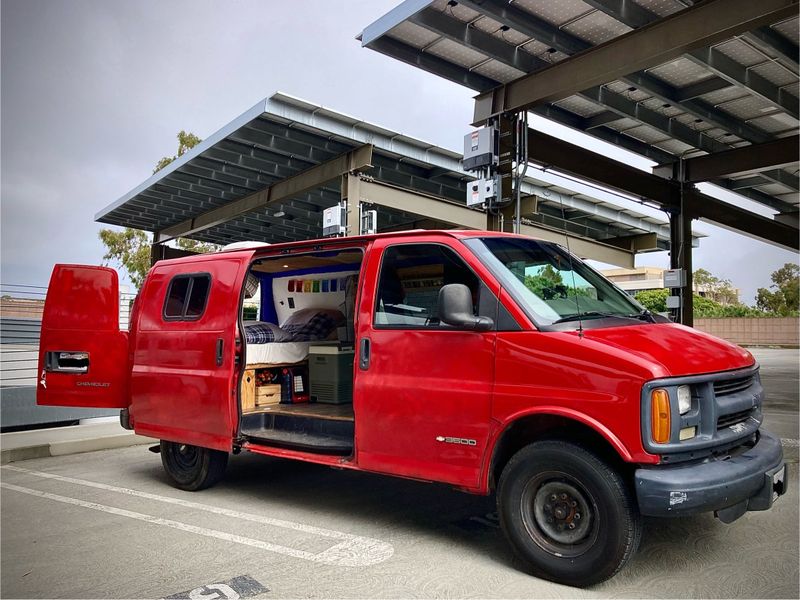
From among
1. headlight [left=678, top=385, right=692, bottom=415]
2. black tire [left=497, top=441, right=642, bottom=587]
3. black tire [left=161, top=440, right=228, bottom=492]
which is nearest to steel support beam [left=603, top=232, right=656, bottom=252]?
black tire [left=161, top=440, right=228, bottom=492]

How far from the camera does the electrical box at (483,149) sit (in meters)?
11.0

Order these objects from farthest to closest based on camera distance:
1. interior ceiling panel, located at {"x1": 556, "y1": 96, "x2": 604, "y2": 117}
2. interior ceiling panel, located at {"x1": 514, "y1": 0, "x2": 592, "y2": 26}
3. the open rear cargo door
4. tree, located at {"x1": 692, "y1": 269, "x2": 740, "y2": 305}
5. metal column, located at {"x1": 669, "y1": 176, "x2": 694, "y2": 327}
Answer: tree, located at {"x1": 692, "y1": 269, "x2": 740, "y2": 305}, metal column, located at {"x1": 669, "y1": 176, "x2": 694, "y2": 327}, interior ceiling panel, located at {"x1": 556, "y1": 96, "x2": 604, "y2": 117}, interior ceiling panel, located at {"x1": 514, "y1": 0, "x2": 592, "y2": 26}, the open rear cargo door

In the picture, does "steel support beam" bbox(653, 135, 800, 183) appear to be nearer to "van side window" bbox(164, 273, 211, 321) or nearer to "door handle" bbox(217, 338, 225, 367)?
"van side window" bbox(164, 273, 211, 321)

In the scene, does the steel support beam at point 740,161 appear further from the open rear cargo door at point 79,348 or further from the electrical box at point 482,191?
the open rear cargo door at point 79,348

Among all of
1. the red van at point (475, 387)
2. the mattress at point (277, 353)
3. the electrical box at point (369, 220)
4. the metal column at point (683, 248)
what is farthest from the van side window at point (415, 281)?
the metal column at point (683, 248)

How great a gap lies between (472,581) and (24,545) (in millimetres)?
3364

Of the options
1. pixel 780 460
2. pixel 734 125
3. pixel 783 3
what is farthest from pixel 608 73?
pixel 780 460

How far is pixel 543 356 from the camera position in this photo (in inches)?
154

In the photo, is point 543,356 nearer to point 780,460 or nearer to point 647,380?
point 647,380

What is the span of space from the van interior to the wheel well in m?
1.35

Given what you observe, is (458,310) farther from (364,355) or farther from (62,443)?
(62,443)

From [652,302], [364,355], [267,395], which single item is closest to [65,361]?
[267,395]

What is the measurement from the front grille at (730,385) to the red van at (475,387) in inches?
0.6

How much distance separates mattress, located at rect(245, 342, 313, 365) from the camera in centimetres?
636
